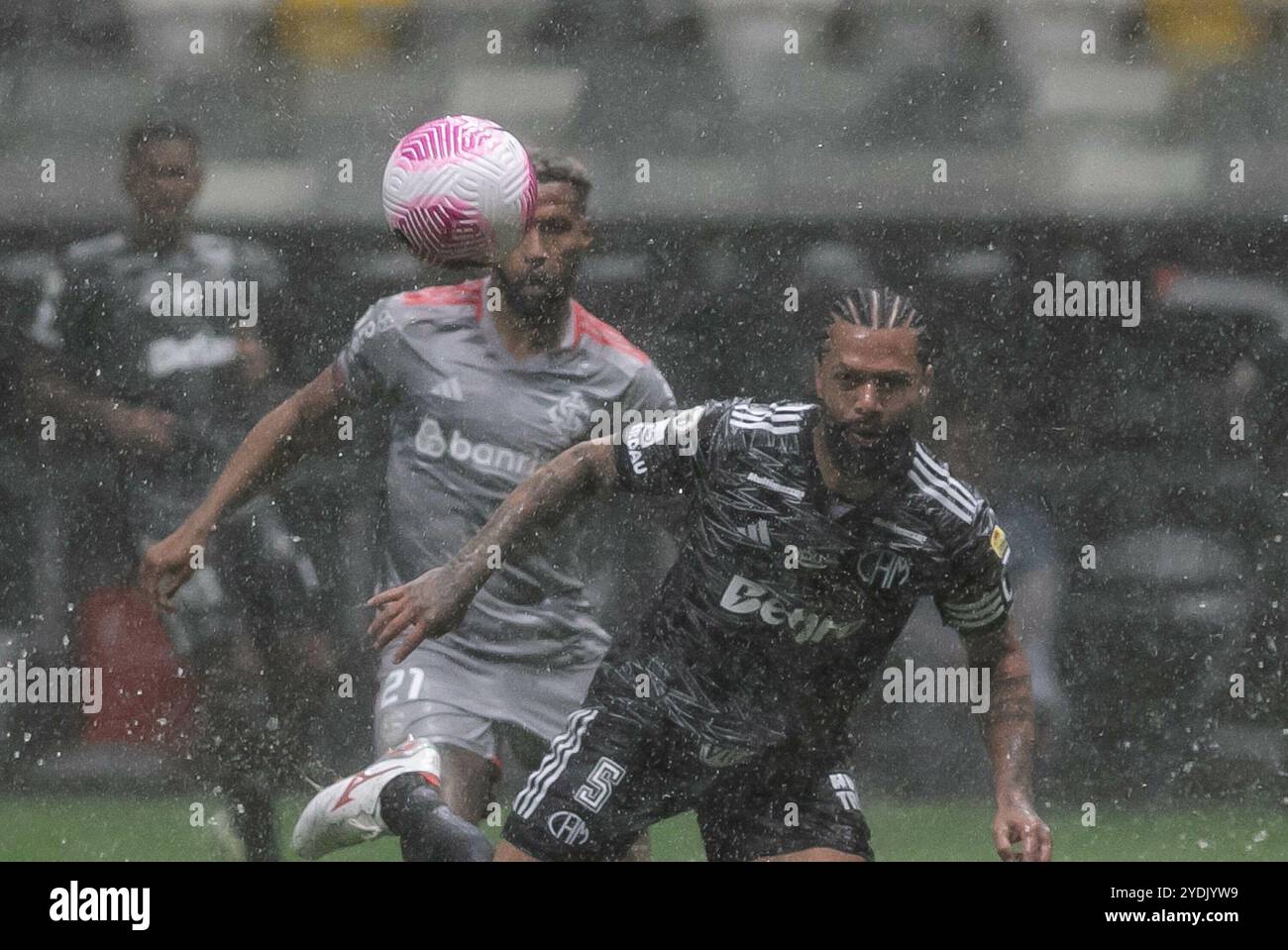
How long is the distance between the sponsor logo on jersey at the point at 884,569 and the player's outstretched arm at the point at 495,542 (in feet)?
1.81

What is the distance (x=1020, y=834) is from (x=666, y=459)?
1089 mm

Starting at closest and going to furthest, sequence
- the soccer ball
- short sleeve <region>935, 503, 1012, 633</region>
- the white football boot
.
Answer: the soccer ball < short sleeve <region>935, 503, 1012, 633</region> < the white football boot

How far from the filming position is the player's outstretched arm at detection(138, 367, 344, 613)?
3.82 metres

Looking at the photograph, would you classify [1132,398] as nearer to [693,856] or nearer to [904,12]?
[904,12]

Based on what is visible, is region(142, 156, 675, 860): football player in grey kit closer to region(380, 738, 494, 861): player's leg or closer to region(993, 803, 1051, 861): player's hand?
region(380, 738, 494, 861): player's leg

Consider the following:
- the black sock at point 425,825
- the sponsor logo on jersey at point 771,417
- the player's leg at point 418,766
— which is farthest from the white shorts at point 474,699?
the sponsor logo on jersey at point 771,417

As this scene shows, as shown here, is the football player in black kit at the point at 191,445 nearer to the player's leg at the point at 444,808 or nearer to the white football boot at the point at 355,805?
the white football boot at the point at 355,805

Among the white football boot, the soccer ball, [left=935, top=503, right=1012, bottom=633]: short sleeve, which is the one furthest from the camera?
the white football boot

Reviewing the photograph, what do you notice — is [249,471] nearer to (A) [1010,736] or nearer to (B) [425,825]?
(B) [425,825]

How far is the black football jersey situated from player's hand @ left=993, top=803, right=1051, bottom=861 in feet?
1.29

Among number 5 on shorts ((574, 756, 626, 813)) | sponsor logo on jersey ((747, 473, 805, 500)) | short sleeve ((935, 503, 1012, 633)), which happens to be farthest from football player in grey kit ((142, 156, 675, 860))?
short sleeve ((935, 503, 1012, 633))

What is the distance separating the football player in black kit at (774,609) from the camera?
3645 mm

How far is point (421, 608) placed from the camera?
3.76 metres

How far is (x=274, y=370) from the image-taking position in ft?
12.6
